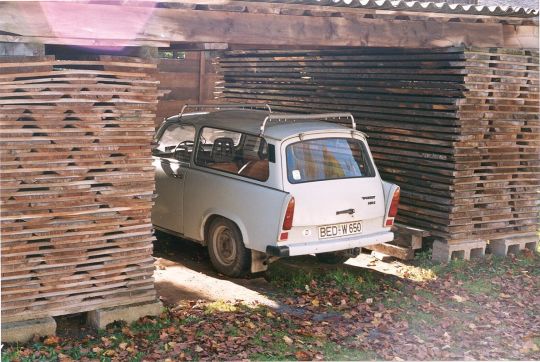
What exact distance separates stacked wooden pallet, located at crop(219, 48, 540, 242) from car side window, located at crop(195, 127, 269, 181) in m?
2.46

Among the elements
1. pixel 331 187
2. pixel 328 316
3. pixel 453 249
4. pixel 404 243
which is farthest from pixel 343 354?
pixel 404 243

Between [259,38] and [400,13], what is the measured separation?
72.1 inches

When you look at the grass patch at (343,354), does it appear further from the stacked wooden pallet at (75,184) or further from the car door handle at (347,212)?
the car door handle at (347,212)

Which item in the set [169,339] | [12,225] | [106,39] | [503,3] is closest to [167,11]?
[106,39]

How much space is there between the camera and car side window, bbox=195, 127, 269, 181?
839 centimetres

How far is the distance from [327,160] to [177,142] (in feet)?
7.57

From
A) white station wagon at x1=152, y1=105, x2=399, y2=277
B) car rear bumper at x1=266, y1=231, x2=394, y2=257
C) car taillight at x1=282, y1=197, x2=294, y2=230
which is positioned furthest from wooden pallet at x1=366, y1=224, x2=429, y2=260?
car taillight at x1=282, y1=197, x2=294, y2=230

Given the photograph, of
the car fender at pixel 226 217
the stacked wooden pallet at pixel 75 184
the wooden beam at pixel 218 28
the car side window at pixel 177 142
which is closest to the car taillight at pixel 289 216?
the car fender at pixel 226 217

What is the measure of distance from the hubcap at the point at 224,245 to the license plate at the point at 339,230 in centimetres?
113

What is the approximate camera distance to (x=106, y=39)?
6688 millimetres

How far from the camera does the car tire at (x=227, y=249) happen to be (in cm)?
852

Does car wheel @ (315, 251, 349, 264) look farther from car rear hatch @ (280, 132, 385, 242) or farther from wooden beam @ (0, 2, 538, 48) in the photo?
wooden beam @ (0, 2, 538, 48)

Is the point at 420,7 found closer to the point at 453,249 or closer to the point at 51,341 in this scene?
the point at 453,249

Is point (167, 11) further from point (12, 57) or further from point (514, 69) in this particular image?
point (514, 69)
